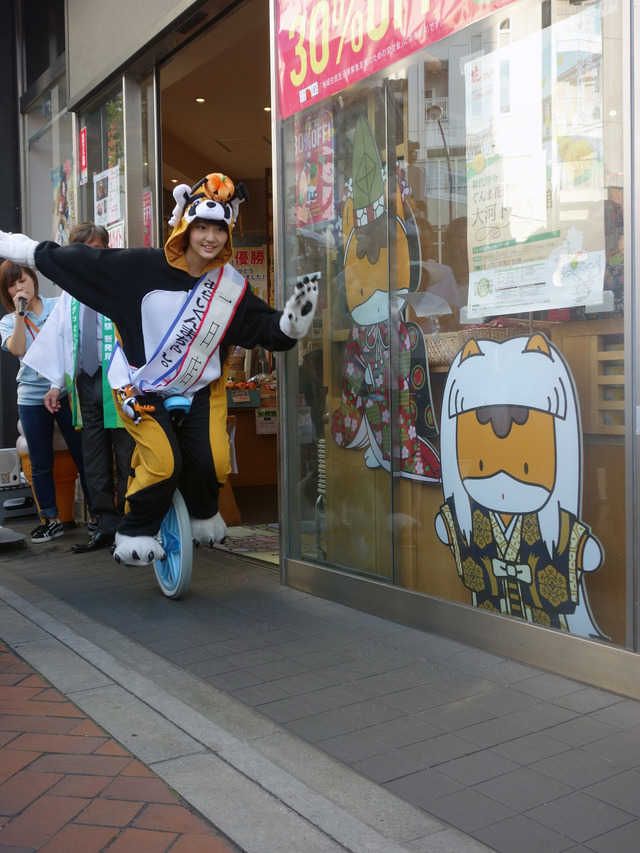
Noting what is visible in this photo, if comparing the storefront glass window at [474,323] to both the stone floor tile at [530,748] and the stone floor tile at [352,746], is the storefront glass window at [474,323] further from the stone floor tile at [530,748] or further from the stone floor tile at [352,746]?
the stone floor tile at [352,746]

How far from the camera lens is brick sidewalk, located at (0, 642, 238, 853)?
2262 millimetres

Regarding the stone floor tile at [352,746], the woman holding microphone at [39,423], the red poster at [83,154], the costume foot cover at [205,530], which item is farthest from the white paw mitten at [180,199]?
the red poster at [83,154]

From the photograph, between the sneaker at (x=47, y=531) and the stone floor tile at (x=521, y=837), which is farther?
the sneaker at (x=47, y=531)

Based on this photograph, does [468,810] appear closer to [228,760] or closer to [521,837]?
[521,837]

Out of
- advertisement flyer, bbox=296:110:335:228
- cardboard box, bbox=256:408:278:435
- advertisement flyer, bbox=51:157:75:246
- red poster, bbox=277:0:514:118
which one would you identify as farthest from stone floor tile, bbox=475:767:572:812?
advertisement flyer, bbox=51:157:75:246

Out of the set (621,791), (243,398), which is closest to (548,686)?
(621,791)

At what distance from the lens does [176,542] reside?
4.70 meters

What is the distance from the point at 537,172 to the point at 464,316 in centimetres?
67

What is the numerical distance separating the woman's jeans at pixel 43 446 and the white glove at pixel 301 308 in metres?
2.79

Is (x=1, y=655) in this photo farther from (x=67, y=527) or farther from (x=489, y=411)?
(x=67, y=527)

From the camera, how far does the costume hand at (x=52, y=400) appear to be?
20.6 ft

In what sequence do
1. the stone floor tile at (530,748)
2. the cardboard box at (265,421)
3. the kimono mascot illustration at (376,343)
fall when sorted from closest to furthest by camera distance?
the stone floor tile at (530,748) < the kimono mascot illustration at (376,343) < the cardboard box at (265,421)

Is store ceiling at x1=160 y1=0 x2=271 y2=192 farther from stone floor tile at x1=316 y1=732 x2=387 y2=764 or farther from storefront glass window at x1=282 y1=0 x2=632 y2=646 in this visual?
stone floor tile at x1=316 y1=732 x2=387 y2=764

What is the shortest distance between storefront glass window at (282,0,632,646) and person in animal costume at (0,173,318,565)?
459mm
